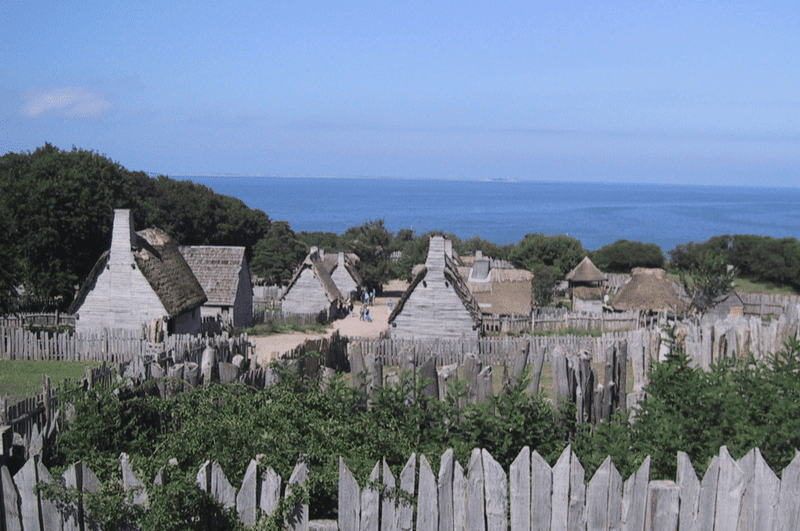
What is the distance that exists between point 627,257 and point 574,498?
6363 cm

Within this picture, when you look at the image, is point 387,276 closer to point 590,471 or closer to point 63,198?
point 63,198

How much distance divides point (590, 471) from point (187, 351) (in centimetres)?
1122

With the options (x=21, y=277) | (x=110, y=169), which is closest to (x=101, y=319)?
(x=21, y=277)

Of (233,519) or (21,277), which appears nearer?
(233,519)

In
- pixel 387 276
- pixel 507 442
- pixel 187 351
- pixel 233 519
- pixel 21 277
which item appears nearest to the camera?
pixel 233 519

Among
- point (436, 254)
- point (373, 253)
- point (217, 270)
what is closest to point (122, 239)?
point (217, 270)

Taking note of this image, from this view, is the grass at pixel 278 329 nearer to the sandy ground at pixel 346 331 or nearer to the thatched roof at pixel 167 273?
the sandy ground at pixel 346 331

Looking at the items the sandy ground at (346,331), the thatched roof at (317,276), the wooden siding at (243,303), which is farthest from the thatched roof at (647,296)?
the wooden siding at (243,303)

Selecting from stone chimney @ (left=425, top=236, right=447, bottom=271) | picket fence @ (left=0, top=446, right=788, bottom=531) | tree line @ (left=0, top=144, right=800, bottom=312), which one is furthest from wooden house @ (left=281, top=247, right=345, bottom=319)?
picket fence @ (left=0, top=446, right=788, bottom=531)

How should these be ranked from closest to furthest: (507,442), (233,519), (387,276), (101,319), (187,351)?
1. (233,519)
2. (507,442)
3. (187,351)
4. (101,319)
5. (387,276)

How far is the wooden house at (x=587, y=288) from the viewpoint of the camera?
43469mm

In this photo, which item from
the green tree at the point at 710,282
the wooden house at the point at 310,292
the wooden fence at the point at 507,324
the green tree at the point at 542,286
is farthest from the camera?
the green tree at the point at 542,286

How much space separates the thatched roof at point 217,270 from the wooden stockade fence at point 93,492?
1104 inches

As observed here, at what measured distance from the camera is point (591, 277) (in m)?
49.8
